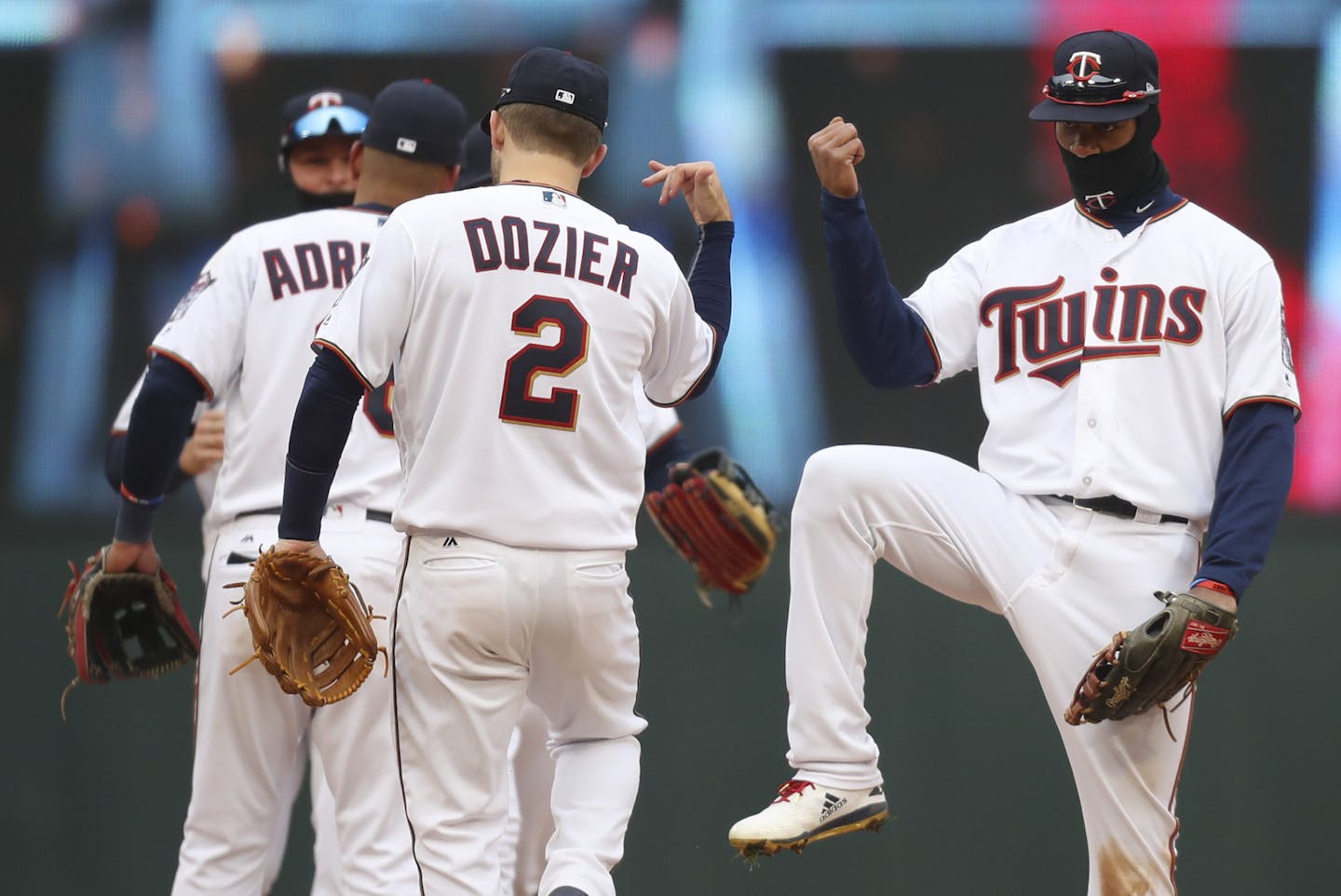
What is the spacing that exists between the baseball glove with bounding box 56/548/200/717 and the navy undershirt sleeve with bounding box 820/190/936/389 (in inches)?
61.8

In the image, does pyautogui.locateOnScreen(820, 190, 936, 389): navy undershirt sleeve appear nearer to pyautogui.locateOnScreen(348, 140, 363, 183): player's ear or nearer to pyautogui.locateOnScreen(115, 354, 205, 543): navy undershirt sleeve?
pyautogui.locateOnScreen(348, 140, 363, 183): player's ear

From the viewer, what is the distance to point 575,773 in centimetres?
286

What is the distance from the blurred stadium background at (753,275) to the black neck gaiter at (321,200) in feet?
3.57

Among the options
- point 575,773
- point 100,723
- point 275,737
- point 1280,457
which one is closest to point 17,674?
point 100,723

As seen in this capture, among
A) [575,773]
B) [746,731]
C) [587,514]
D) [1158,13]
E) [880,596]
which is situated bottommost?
[746,731]

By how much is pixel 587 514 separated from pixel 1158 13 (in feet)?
9.35

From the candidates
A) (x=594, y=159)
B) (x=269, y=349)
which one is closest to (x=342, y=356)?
(x=594, y=159)

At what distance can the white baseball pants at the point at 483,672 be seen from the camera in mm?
2664

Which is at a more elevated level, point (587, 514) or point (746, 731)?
point (587, 514)

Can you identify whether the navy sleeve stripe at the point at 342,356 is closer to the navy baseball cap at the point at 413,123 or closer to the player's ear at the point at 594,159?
the player's ear at the point at 594,159

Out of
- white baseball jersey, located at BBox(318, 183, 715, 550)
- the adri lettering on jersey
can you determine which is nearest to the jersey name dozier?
white baseball jersey, located at BBox(318, 183, 715, 550)

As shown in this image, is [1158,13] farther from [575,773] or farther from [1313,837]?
[575,773]

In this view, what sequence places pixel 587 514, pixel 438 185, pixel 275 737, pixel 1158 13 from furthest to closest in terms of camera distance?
pixel 1158 13 → pixel 438 185 → pixel 275 737 → pixel 587 514

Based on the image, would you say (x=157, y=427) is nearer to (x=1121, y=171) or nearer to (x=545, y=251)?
(x=545, y=251)
